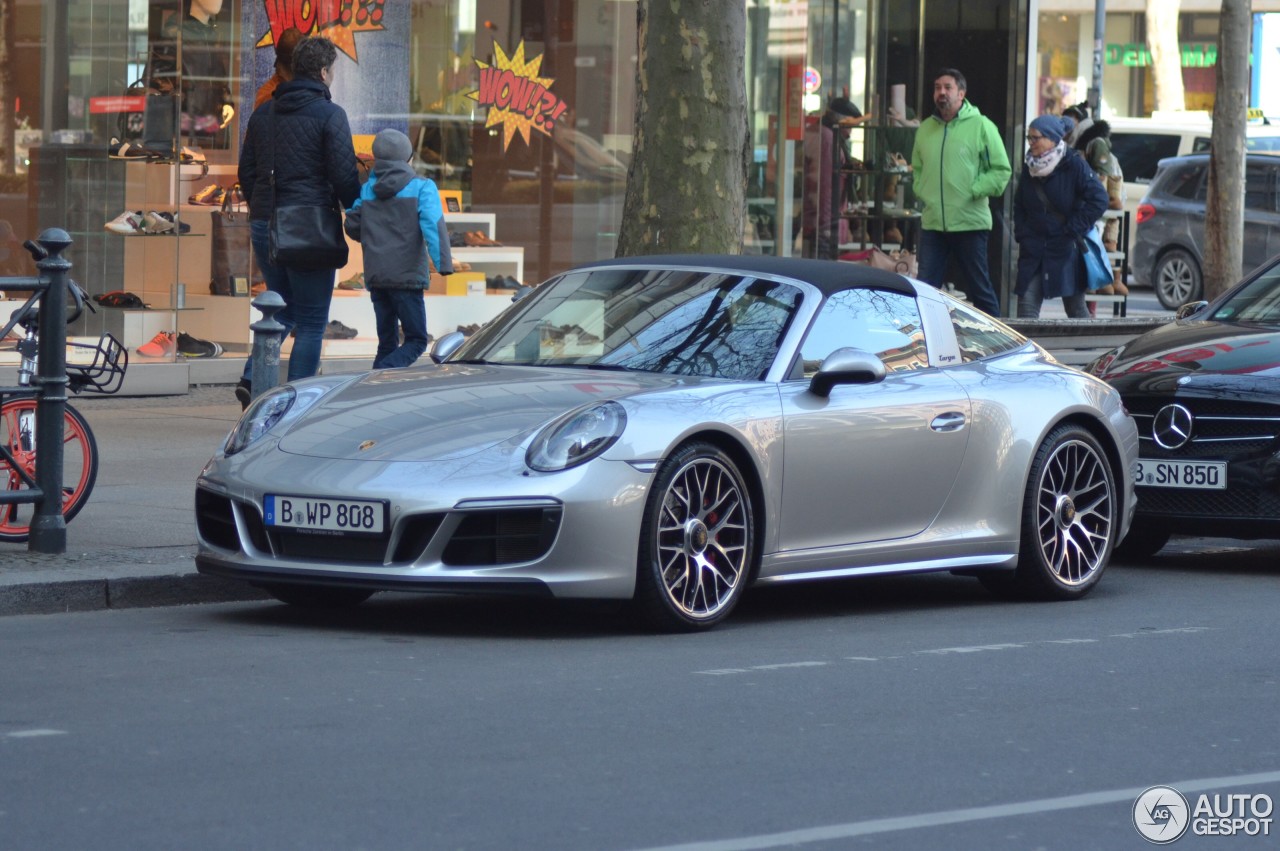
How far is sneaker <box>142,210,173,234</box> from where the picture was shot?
15227 mm

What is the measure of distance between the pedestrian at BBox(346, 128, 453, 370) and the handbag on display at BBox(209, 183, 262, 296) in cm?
293

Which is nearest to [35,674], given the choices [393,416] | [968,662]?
[393,416]

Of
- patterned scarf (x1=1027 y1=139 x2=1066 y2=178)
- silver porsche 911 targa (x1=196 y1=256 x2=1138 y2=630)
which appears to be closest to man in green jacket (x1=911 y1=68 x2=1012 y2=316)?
patterned scarf (x1=1027 y1=139 x2=1066 y2=178)

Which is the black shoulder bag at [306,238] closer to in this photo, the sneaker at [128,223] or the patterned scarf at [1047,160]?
the sneaker at [128,223]

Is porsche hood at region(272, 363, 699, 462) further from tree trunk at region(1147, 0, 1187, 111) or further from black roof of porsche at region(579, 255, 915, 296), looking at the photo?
tree trunk at region(1147, 0, 1187, 111)

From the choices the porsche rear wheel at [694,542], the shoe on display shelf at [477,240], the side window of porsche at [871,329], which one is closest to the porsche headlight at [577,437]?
the porsche rear wheel at [694,542]

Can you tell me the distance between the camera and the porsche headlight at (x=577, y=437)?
24.5ft

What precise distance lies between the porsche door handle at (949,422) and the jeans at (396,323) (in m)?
4.58

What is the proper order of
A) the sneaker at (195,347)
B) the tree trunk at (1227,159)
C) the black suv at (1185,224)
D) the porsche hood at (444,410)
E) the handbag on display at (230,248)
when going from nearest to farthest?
the porsche hood at (444,410), the sneaker at (195,347), the handbag on display at (230,248), the tree trunk at (1227,159), the black suv at (1185,224)

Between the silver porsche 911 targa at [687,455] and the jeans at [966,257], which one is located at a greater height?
the jeans at [966,257]

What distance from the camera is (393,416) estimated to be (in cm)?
786

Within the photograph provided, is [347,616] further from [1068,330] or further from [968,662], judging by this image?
[1068,330]

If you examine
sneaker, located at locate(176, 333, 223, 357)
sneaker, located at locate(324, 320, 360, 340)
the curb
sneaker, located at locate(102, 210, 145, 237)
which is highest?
sneaker, located at locate(102, 210, 145, 237)

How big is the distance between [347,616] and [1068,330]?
29.9 ft
